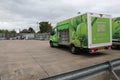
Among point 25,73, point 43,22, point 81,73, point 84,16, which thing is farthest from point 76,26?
point 43,22

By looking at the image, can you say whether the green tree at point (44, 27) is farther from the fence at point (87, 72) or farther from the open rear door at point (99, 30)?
the fence at point (87, 72)

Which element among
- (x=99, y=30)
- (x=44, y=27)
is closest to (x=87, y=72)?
(x=99, y=30)

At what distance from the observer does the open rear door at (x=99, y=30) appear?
32.2ft

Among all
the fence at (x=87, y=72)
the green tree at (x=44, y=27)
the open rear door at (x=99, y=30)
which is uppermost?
the green tree at (x=44, y=27)

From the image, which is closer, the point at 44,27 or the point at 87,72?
the point at 87,72

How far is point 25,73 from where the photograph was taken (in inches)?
253

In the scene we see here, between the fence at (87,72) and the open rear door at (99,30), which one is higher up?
the open rear door at (99,30)

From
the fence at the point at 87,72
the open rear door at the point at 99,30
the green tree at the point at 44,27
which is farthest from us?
the green tree at the point at 44,27

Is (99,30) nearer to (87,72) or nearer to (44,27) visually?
(87,72)

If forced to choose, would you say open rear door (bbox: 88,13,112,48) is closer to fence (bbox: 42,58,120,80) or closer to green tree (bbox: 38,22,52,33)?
fence (bbox: 42,58,120,80)

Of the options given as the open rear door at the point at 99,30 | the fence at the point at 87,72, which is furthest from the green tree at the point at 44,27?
the fence at the point at 87,72

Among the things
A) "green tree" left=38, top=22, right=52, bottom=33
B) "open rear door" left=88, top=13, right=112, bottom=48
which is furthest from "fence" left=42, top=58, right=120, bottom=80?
"green tree" left=38, top=22, right=52, bottom=33

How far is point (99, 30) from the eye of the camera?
34.1 ft

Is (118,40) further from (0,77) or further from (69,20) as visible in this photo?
(0,77)
